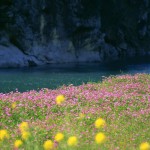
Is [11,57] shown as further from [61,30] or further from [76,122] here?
[76,122]

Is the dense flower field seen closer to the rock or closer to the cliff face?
the rock

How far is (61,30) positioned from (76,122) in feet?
204

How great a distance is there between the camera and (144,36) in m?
114

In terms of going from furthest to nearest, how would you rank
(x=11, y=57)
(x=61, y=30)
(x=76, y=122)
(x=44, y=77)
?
(x=61, y=30), (x=11, y=57), (x=44, y=77), (x=76, y=122)

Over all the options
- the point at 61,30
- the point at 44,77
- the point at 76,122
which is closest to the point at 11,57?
the point at 61,30

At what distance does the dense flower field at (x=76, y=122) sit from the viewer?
9.12 m

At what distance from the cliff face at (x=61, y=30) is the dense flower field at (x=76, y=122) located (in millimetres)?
41914

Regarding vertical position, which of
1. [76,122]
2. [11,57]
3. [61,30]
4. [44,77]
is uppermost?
[76,122]

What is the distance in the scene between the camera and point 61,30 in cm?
7388

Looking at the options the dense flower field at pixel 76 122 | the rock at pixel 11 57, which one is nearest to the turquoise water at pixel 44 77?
the rock at pixel 11 57

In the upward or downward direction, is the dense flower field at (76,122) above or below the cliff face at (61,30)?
above

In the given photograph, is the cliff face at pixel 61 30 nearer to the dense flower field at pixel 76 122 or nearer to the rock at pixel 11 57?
the rock at pixel 11 57

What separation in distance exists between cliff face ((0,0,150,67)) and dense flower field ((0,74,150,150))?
4191 centimetres

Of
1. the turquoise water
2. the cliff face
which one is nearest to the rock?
the cliff face
